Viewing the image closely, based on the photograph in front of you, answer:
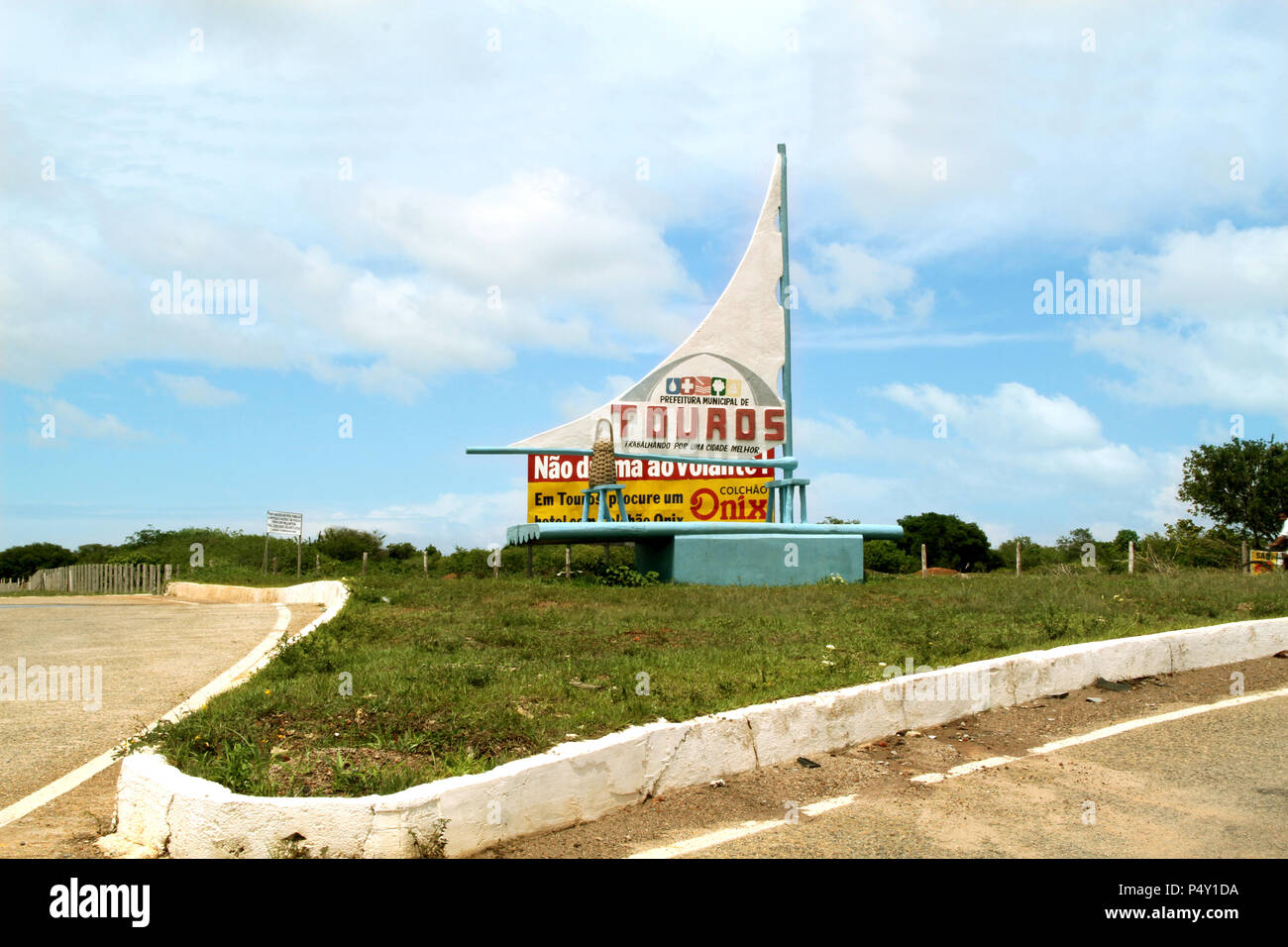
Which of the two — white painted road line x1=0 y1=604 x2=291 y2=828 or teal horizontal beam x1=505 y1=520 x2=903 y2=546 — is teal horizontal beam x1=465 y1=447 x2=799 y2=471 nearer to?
teal horizontal beam x1=505 y1=520 x2=903 y2=546

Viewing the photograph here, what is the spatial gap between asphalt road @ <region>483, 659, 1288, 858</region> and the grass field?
0.60 meters

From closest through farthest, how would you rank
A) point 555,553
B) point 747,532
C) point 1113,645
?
point 1113,645 → point 747,532 → point 555,553

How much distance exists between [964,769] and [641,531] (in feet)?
36.1

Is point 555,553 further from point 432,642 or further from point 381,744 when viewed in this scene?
point 381,744

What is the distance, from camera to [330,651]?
8.41m

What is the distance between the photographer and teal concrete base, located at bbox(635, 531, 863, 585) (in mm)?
16500

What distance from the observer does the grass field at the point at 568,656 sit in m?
5.09

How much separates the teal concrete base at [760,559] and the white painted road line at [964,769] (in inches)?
356

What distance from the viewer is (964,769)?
5.79 m

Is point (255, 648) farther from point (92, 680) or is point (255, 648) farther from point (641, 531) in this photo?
point (641, 531)

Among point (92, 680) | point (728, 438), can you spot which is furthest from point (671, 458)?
point (92, 680)

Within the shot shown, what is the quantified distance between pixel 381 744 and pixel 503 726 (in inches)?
26.5

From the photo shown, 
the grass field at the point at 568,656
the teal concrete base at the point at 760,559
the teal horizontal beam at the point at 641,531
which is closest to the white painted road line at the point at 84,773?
the grass field at the point at 568,656
